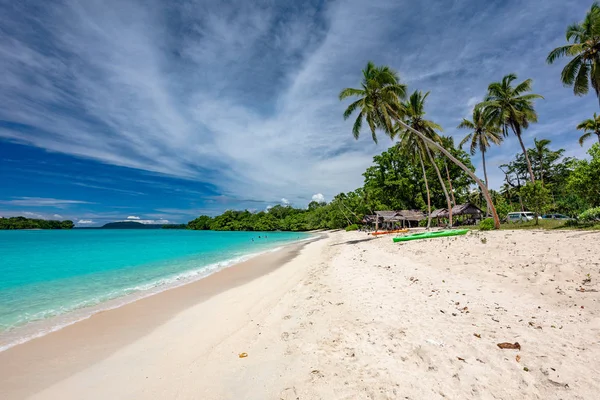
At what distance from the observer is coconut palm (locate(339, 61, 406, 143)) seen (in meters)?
20.2

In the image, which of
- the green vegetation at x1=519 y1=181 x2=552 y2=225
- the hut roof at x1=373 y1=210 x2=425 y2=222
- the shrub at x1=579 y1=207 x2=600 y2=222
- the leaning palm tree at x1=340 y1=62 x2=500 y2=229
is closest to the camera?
the shrub at x1=579 y1=207 x2=600 y2=222

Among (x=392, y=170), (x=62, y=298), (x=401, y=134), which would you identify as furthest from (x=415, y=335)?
(x=392, y=170)

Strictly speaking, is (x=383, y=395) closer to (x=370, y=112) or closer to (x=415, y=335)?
(x=415, y=335)

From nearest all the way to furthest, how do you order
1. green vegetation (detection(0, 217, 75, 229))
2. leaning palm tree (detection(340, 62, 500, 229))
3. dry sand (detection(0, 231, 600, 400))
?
1. dry sand (detection(0, 231, 600, 400))
2. leaning palm tree (detection(340, 62, 500, 229))
3. green vegetation (detection(0, 217, 75, 229))

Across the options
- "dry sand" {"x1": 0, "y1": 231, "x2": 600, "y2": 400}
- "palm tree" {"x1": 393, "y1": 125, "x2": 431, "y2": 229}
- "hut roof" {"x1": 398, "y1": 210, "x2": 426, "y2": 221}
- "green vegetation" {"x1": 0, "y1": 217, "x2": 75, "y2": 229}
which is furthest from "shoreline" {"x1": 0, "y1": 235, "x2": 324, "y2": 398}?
"green vegetation" {"x1": 0, "y1": 217, "x2": 75, "y2": 229}

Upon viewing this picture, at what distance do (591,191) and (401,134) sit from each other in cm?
1581

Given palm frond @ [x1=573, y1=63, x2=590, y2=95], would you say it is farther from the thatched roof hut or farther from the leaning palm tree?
the thatched roof hut

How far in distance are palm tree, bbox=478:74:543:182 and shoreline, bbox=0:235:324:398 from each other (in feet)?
98.4

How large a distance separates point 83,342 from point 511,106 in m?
33.1

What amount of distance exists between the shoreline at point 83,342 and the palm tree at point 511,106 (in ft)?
98.4

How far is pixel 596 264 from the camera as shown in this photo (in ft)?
19.8

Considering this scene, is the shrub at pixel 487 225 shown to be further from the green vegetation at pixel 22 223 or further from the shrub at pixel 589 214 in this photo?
the green vegetation at pixel 22 223

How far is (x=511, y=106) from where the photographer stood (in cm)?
2436

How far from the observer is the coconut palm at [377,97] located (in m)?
20.2
